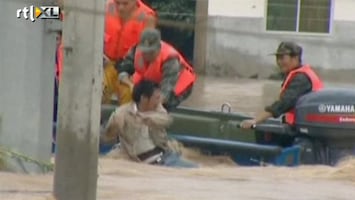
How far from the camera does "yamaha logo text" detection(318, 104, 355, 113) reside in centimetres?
983

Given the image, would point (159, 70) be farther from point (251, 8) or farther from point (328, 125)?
point (251, 8)

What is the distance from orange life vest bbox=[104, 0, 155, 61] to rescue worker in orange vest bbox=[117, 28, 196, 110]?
0.56 m

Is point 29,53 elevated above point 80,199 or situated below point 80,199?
above

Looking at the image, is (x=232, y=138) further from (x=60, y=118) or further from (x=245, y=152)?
(x=60, y=118)

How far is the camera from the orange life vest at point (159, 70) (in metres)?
10.2

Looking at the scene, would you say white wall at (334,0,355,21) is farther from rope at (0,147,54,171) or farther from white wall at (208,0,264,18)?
rope at (0,147,54,171)

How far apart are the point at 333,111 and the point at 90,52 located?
13.8ft

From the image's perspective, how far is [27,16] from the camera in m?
7.62

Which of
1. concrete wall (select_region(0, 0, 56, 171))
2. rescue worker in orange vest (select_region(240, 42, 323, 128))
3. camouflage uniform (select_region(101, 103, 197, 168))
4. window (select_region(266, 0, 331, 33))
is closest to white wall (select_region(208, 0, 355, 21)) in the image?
window (select_region(266, 0, 331, 33))

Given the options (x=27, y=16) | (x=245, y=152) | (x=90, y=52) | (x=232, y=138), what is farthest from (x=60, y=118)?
(x=232, y=138)

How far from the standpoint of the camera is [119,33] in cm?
1104

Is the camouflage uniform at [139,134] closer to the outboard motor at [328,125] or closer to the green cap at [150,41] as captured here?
the green cap at [150,41]

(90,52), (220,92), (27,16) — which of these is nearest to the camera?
(90,52)

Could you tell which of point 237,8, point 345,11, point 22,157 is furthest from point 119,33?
point 345,11
